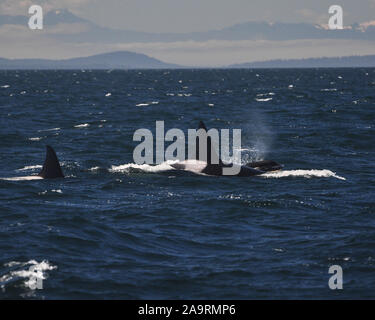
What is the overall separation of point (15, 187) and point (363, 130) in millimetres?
24721

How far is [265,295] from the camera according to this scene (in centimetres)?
1369

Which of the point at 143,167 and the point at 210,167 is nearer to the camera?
the point at 210,167

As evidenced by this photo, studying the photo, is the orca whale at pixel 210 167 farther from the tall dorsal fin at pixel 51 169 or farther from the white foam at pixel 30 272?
the white foam at pixel 30 272

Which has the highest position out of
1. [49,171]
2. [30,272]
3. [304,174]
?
[49,171]

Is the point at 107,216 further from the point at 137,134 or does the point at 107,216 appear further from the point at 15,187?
the point at 137,134

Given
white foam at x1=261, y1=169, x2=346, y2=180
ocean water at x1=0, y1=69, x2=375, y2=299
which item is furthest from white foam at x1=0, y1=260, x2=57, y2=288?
white foam at x1=261, y1=169, x2=346, y2=180

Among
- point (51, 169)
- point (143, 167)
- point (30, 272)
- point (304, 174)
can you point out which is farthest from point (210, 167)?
point (30, 272)

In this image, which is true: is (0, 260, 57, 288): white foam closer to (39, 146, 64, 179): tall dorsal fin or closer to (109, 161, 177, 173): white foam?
(39, 146, 64, 179): tall dorsal fin

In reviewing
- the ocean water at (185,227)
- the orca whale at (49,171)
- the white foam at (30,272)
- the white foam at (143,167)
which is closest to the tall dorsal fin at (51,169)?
the orca whale at (49,171)

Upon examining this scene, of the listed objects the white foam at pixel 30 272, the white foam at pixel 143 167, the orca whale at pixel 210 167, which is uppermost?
the orca whale at pixel 210 167

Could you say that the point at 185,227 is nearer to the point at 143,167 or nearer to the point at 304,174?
the point at 304,174

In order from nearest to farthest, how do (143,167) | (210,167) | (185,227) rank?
(185,227)
(210,167)
(143,167)

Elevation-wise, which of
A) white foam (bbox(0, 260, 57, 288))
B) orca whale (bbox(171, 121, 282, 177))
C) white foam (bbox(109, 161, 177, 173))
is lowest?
white foam (bbox(0, 260, 57, 288))
